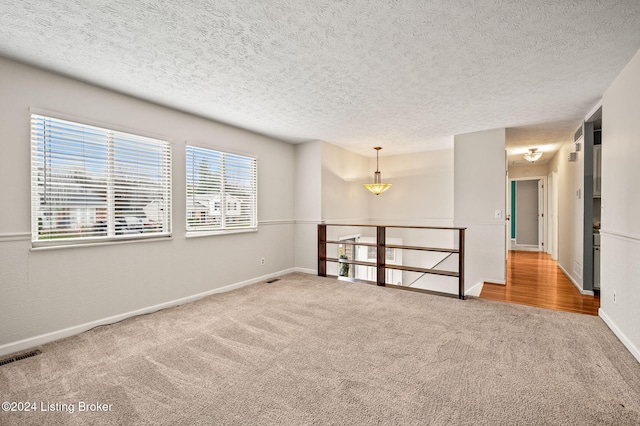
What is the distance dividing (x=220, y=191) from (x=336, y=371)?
320cm

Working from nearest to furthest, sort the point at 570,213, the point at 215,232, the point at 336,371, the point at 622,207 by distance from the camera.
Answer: the point at 336,371 < the point at 622,207 < the point at 215,232 < the point at 570,213

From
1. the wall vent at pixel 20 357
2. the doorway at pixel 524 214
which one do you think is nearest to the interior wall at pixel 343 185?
the wall vent at pixel 20 357

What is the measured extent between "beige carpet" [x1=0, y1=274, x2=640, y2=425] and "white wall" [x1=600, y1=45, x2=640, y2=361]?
28cm

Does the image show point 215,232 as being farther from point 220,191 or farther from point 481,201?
point 481,201

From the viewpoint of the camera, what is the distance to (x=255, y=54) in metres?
2.49

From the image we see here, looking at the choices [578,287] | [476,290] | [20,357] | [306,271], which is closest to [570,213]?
[578,287]

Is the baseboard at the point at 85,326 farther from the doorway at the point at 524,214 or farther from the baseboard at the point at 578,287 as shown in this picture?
the doorway at the point at 524,214

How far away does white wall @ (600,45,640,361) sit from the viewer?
8.14ft

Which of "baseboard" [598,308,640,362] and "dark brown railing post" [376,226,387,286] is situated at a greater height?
"dark brown railing post" [376,226,387,286]

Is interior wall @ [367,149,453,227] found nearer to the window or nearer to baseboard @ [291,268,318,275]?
baseboard @ [291,268,318,275]

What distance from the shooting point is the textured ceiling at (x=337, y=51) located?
1.95m

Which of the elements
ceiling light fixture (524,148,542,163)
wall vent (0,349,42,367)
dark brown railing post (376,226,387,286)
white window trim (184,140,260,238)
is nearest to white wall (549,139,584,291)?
ceiling light fixture (524,148,542,163)

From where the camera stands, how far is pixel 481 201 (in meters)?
4.92

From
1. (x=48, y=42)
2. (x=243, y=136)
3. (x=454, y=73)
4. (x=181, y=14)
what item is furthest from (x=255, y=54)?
(x=243, y=136)
